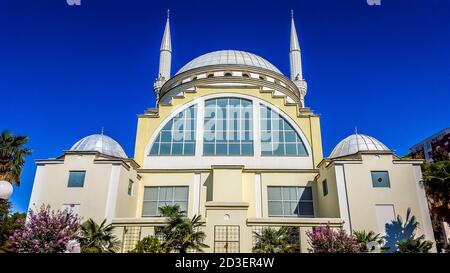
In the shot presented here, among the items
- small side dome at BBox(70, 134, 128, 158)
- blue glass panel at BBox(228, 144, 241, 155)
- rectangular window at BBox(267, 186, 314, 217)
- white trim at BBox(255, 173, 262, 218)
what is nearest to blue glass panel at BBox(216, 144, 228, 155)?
blue glass panel at BBox(228, 144, 241, 155)

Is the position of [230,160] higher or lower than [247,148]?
lower

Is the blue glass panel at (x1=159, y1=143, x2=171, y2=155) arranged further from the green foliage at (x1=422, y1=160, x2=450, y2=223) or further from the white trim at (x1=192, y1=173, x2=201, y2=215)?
the green foliage at (x1=422, y1=160, x2=450, y2=223)

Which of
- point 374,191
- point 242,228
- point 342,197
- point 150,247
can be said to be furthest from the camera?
point 374,191

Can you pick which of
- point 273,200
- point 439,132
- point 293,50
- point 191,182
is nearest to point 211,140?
point 191,182

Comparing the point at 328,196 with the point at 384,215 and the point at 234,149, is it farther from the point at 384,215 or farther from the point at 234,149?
the point at 234,149

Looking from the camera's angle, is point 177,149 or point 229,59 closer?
point 177,149

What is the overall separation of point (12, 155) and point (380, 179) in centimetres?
2383

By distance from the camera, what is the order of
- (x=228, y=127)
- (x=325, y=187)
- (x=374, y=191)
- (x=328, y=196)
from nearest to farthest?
(x=374, y=191), (x=328, y=196), (x=325, y=187), (x=228, y=127)

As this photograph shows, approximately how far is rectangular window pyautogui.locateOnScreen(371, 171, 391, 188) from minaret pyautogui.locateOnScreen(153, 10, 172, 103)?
28653 mm

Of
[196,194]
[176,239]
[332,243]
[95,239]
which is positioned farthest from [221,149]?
[332,243]

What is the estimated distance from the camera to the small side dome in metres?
23.3

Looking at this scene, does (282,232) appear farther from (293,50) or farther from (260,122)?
(293,50)

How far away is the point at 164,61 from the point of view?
146 feet

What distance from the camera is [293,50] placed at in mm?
45844
